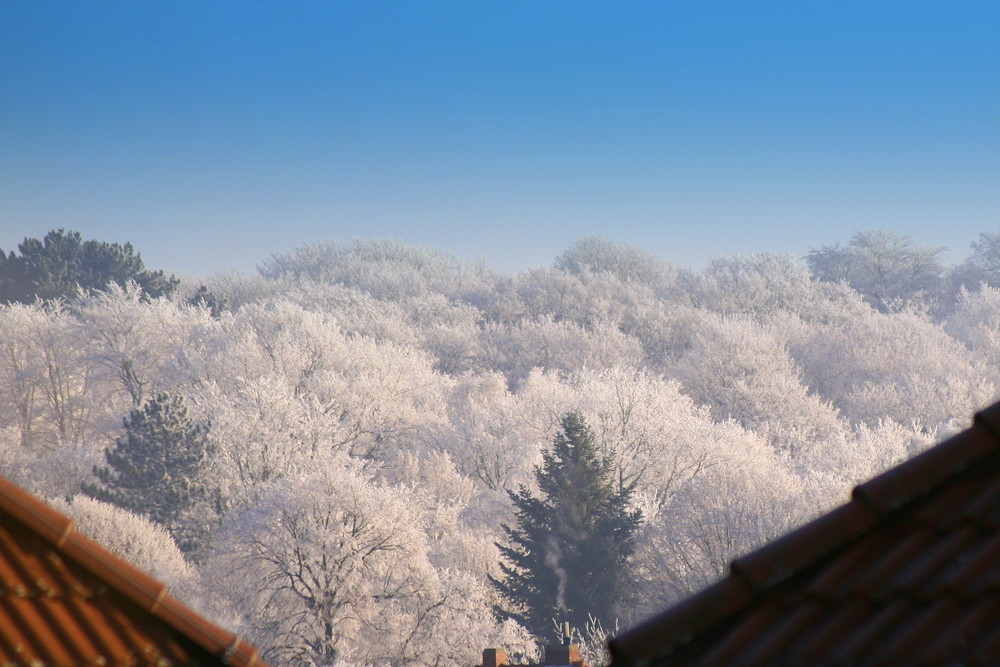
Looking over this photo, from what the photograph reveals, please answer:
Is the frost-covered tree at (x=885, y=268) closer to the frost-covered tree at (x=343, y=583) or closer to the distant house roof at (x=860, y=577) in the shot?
the frost-covered tree at (x=343, y=583)

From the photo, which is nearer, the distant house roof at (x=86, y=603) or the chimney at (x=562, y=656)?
the distant house roof at (x=86, y=603)

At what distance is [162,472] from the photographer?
189 ft

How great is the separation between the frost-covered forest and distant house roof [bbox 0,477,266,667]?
38485mm

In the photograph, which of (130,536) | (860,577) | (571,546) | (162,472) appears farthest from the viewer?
(162,472)

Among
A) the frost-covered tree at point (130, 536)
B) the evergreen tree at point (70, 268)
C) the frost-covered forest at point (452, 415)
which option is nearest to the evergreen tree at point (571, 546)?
the frost-covered forest at point (452, 415)

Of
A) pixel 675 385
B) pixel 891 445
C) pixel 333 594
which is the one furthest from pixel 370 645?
pixel 675 385

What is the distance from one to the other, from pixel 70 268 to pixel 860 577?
110 meters

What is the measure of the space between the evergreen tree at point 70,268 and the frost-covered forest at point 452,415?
378cm

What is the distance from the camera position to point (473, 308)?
107 meters

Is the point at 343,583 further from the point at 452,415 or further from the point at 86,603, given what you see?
the point at 86,603

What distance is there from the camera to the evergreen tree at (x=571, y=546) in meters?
45.0

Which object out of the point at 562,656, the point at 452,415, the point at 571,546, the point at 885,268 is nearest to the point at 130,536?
the point at 571,546

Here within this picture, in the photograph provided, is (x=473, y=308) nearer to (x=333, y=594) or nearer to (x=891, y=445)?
(x=891, y=445)

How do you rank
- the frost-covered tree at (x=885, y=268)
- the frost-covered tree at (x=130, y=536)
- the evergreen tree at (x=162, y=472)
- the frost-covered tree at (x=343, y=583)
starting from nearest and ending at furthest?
the frost-covered tree at (x=343, y=583) < the frost-covered tree at (x=130, y=536) < the evergreen tree at (x=162, y=472) < the frost-covered tree at (x=885, y=268)
